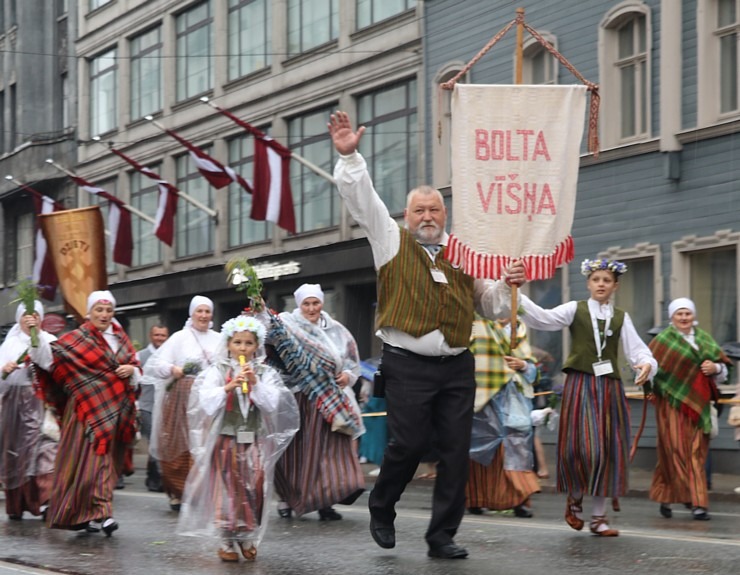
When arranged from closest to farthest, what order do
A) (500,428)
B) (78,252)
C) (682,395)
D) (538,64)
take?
(500,428) → (682,395) → (78,252) → (538,64)

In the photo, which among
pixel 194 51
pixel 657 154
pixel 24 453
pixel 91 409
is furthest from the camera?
pixel 194 51

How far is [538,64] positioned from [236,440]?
15582 millimetres

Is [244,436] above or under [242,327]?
under

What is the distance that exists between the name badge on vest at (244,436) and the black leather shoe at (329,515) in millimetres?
2825

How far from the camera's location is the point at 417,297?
858cm

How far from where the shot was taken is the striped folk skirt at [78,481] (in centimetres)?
1102

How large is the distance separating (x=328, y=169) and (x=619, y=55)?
9318 millimetres

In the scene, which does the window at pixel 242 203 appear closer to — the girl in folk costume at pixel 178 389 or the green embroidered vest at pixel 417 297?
the girl in folk costume at pixel 178 389

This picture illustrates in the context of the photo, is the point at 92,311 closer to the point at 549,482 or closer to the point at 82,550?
the point at 82,550

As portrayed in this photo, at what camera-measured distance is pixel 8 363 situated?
43.0 ft

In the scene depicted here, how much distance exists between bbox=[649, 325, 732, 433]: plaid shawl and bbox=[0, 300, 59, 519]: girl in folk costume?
16.4 ft

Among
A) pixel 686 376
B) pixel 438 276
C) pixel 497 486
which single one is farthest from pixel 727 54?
pixel 438 276

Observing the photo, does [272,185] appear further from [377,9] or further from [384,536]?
[384,536]

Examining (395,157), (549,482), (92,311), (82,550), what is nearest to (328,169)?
(395,157)
